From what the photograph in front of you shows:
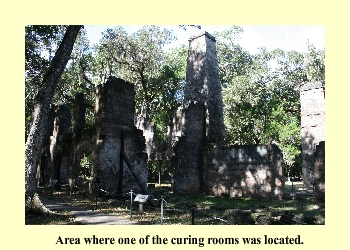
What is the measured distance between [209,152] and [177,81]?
42.0 feet

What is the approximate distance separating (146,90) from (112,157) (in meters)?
16.1

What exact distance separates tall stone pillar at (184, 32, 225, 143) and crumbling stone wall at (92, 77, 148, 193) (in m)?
6.14

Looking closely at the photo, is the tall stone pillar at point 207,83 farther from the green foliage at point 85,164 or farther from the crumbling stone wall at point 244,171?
the green foliage at point 85,164

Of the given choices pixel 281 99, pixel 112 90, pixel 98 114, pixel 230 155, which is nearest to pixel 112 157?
pixel 98 114

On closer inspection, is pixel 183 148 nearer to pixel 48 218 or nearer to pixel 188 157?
pixel 188 157

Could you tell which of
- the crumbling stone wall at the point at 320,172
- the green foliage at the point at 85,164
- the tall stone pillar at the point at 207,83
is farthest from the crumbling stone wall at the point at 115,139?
the green foliage at the point at 85,164

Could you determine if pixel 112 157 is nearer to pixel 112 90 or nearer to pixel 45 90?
pixel 112 90

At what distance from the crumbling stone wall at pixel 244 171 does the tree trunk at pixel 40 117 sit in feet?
33.9

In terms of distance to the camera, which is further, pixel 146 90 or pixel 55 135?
pixel 146 90

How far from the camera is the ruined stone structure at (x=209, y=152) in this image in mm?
15242

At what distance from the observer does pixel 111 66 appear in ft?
91.9

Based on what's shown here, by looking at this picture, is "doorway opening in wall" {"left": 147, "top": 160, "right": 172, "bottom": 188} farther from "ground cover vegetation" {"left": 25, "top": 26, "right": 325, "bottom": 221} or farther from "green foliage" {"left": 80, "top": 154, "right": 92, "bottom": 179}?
"green foliage" {"left": 80, "top": 154, "right": 92, "bottom": 179}

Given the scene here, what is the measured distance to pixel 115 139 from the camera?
13.8 m

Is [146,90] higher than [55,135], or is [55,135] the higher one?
[146,90]
